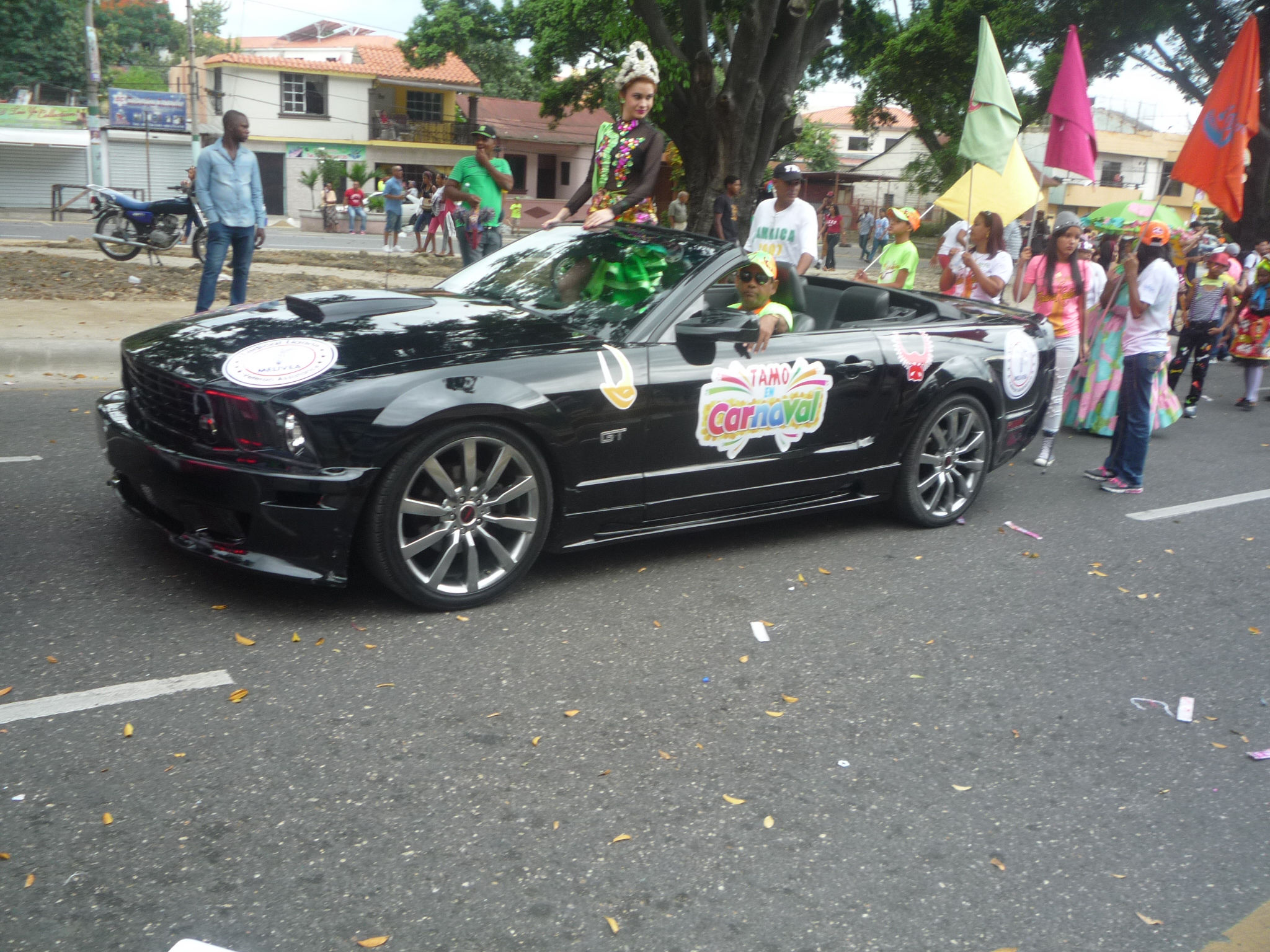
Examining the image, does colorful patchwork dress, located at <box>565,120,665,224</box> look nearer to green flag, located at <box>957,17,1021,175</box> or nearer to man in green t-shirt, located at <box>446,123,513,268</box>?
man in green t-shirt, located at <box>446,123,513,268</box>

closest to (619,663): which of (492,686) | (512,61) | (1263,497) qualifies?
(492,686)

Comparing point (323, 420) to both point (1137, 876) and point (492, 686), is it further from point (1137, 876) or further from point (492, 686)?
point (1137, 876)

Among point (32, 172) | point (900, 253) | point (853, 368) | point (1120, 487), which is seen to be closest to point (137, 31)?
point (32, 172)

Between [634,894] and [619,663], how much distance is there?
1.32 metres

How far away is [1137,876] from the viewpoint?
2865 mm

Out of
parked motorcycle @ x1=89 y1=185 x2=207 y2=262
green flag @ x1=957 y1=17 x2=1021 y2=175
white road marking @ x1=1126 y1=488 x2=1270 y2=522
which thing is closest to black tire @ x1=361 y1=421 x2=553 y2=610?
white road marking @ x1=1126 y1=488 x2=1270 y2=522

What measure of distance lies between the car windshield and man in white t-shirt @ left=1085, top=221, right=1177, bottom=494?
310 centimetres

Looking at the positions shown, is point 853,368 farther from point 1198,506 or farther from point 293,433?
point 1198,506

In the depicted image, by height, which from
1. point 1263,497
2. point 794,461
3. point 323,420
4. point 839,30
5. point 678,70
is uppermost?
point 839,30

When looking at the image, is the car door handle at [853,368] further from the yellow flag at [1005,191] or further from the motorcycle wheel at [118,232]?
the motorcycle wheel at [118,232]

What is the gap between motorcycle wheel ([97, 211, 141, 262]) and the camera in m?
14.7

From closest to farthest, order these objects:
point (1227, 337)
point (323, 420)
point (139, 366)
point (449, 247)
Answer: point (323, 420) < point (139, 366) < point (1227, 337) < point (449, 247)

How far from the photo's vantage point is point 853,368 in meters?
5.19

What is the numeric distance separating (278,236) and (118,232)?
46.0 ft
